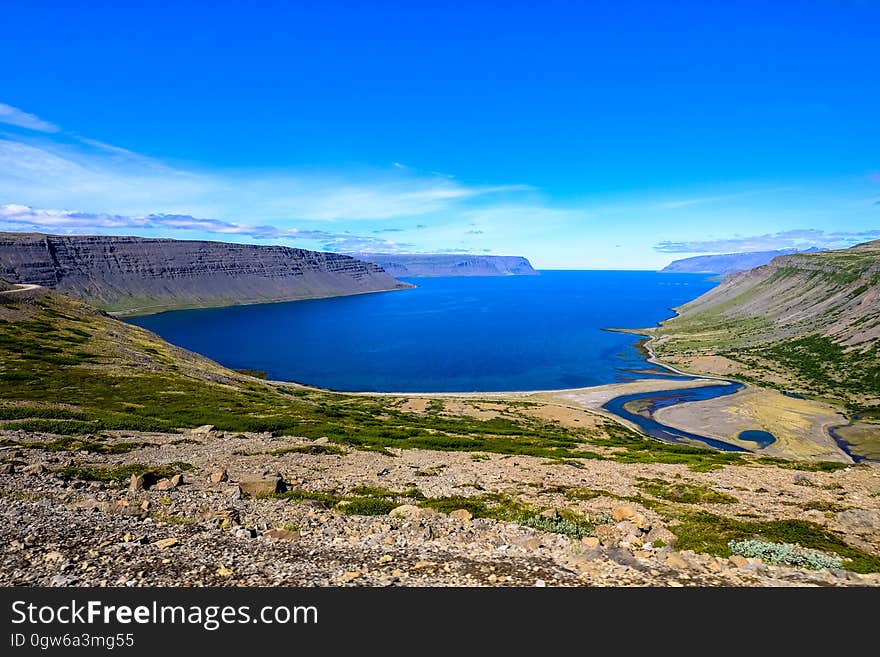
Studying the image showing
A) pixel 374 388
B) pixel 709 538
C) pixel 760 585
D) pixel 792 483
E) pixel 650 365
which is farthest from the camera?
pixel 650 365

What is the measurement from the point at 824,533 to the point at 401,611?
54.6ft

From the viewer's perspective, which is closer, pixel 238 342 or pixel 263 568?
pixel 263 568

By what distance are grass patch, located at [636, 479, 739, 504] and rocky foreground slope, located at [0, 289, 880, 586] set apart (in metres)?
0.17

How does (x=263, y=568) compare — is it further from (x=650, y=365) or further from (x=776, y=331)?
(x=776, y=331)

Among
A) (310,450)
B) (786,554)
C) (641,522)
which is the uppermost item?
(786,554)

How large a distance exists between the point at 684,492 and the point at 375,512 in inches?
644

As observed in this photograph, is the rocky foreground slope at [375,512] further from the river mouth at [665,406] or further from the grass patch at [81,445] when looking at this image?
the river mouth at [665,406]

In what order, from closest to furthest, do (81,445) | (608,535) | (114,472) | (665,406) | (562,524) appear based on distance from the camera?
(608,535) → (562,524) → (114,472) → (81,445) → (665,406)

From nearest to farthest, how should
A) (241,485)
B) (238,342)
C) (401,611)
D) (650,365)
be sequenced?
(401,611)
(241,485)
(650,365)
(238,342)

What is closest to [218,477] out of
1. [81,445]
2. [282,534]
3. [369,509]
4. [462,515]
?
[282,534]

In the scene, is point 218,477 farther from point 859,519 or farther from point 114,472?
point 859,519

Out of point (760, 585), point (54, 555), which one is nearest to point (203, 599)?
point (54, 555)

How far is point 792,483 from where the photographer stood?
27047mm

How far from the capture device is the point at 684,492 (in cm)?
2425
